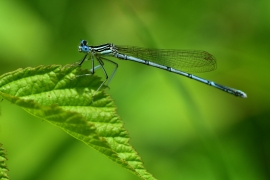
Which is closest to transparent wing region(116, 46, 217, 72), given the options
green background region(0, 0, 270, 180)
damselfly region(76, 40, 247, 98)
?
damselfly region(76, 40, 247, 98)

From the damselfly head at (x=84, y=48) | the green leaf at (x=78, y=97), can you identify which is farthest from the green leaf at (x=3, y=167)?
the damselfly head at (x=84, y=48)

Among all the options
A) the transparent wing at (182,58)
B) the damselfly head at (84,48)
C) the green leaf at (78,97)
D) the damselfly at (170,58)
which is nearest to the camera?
the green leaf at (78,97)

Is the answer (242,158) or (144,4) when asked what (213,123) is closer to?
(242,158)

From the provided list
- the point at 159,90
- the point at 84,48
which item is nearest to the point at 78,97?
the point at 84,48

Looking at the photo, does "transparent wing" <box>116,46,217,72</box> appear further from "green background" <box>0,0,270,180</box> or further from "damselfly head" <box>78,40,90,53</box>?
"damselfly head" <box>78,40,90,53</box>

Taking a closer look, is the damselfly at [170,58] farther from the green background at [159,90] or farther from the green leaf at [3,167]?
the green leaf at [3,167]
